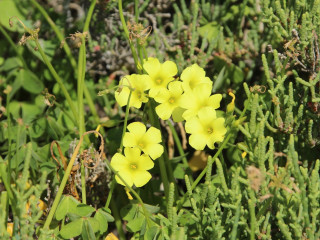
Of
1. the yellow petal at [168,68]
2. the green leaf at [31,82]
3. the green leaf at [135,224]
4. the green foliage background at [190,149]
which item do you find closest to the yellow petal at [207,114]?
the green foliage background at [190,149]

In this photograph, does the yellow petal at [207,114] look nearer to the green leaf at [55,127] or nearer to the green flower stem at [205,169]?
the green flower stem at [205,169]

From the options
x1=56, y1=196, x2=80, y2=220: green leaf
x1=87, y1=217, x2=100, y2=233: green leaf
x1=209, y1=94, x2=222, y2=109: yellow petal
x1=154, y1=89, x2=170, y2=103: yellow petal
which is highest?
x1=154, y1=89, x2=170, y2=103: yellow petal

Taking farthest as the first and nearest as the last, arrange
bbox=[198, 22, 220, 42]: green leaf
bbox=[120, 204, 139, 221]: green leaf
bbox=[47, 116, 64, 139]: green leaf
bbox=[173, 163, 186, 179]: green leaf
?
1. bbox=[198, 22, 220, 42]: green leaf
2. bbox=[47, 116, 64, 139]: green leaf
3. bbox=[173, 163, 186, 179]: green leaf
4. bbox=[120, 204, 139, 221]: green leaf

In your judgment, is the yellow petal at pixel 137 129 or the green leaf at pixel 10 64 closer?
the yellow petal at pixel 137 129

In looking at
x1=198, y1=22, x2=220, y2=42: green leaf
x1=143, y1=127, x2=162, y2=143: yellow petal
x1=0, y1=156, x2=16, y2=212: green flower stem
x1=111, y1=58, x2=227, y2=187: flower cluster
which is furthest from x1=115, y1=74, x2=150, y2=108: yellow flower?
x1=198, y1=22, x2=220, y2=42: green leaf

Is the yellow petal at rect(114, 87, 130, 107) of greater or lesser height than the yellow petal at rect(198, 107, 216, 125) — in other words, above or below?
above

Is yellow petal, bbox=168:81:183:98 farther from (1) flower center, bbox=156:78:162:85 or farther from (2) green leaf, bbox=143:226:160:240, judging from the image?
(2) green leaf, bbox=143:226:160:240

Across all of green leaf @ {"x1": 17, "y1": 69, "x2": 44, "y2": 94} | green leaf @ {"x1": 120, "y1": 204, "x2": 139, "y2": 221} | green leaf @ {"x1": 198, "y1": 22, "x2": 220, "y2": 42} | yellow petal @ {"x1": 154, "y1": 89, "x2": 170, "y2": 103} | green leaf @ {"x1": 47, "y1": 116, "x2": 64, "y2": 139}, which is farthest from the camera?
green leaf @ {"x1": 17, "y1": 69, "x2": 44, "y2": 94}

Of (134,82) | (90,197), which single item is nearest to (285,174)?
(134,82)
